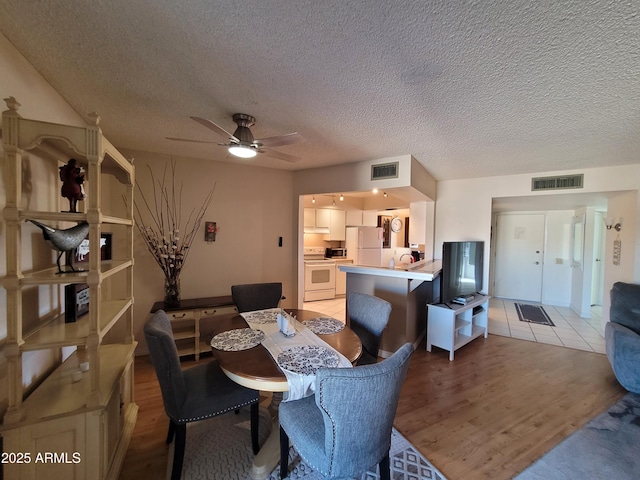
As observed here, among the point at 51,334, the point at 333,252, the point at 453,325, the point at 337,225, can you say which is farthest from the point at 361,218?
the point at 51,334

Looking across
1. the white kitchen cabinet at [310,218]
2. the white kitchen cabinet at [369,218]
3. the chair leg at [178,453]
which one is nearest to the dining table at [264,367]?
the chair leg at [178,453]

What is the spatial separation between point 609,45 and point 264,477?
2.89m

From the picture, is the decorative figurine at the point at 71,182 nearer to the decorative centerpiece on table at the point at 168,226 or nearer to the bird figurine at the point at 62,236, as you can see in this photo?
the bird figurine at the point at 62,236

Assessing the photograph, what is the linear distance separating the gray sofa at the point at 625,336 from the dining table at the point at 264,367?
269 cm

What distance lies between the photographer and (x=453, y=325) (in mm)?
3166

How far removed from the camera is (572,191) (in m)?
3.57

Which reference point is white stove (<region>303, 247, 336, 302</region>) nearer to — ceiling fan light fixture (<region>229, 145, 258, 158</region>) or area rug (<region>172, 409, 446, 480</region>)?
area rug (<region>172, 409, 446, 480</region>)

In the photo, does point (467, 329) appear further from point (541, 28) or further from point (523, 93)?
point (541, 28)

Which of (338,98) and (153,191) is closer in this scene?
(338,98)

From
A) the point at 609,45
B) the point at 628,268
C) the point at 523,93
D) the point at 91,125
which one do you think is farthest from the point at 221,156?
the point at 628,268

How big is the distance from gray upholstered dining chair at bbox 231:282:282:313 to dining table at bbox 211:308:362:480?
0.63m

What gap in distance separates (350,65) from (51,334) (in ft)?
7.03

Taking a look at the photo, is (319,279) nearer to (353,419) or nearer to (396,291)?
(396,291)

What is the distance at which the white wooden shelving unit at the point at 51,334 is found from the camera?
3.93 ft
